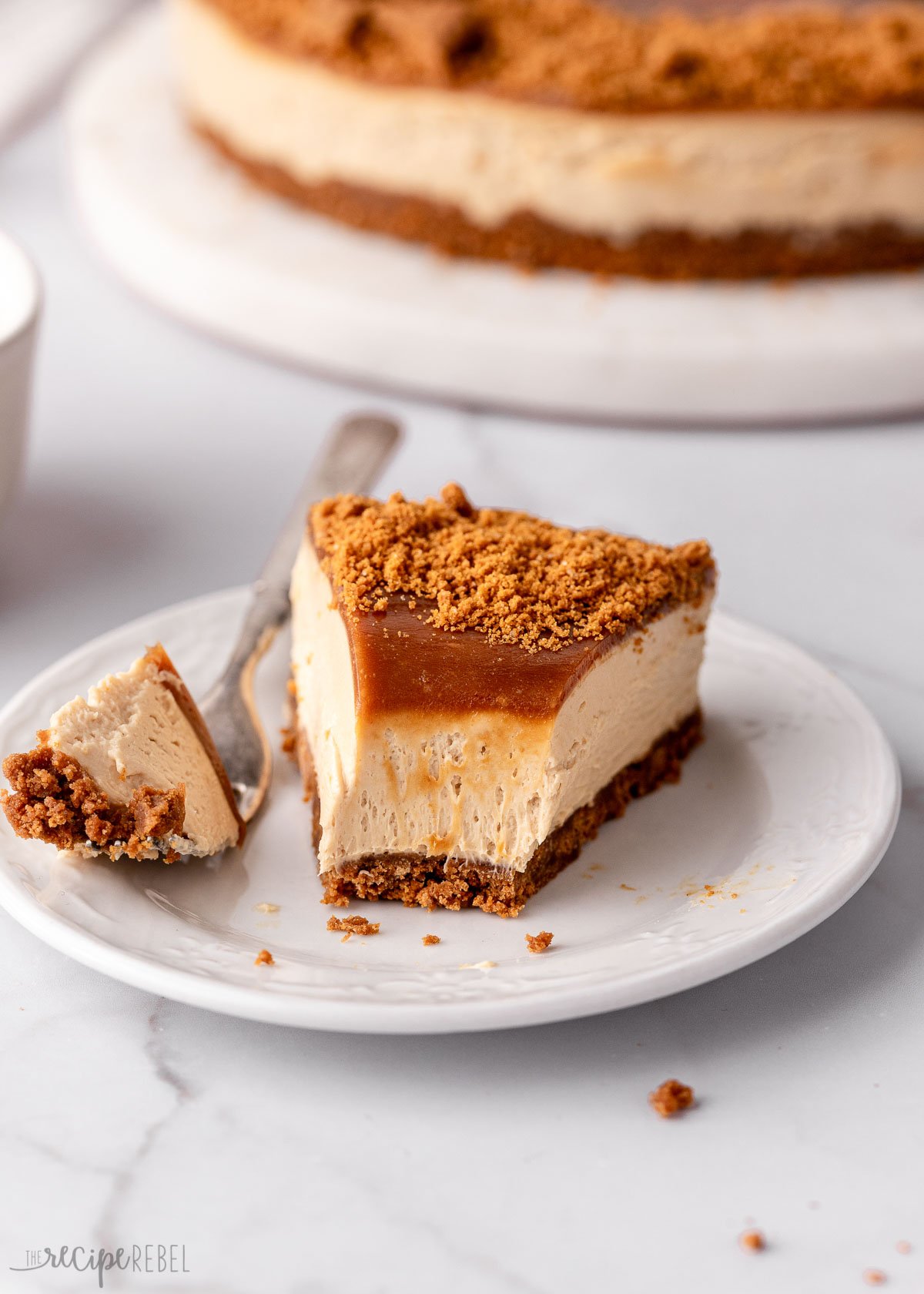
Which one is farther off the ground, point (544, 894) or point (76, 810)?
point (76, 810)

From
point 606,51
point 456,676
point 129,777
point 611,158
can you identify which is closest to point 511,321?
point 611,158

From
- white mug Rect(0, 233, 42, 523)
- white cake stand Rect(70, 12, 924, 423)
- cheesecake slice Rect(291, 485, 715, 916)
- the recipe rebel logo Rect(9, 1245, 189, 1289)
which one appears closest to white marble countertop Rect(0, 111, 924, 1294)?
the recipe rebel logo Rect(9, 1245, 189, 1289)

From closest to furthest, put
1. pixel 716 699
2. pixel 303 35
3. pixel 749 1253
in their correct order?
1. pixel 749 1253
2. pixel 716 699
3. pixel 303 35

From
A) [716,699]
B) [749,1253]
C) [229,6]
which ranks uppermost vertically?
[229,6]

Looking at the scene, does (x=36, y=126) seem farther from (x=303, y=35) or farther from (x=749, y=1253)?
(x=749, y=1253)

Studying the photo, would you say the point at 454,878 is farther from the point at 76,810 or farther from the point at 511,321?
the point at 511,321

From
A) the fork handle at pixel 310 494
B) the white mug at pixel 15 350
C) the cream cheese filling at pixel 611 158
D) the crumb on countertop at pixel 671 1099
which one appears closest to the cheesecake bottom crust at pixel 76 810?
the fork handle at pixel 310 494

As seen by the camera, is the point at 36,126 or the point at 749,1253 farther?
the point at 36,126

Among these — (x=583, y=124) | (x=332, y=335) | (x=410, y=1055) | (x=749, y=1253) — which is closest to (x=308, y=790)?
(x=410, y=1055)

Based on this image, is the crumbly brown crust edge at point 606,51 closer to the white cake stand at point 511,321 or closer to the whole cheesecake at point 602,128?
the whole cheesecake at point 602,128
